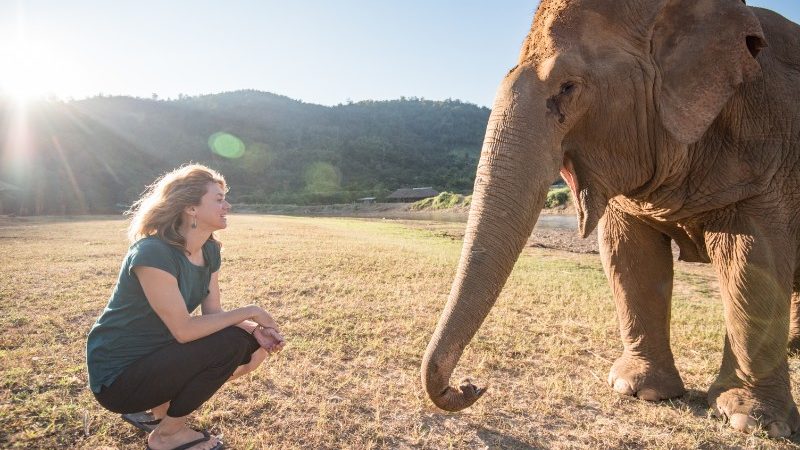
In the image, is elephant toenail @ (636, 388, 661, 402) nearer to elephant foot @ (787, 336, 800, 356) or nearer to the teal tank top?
elephant foot @ (787, 336, 800, 356)

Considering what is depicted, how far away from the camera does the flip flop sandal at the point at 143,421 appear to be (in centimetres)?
319

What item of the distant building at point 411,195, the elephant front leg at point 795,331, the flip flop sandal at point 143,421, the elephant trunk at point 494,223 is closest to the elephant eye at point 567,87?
the elephant trunk at point 494,223

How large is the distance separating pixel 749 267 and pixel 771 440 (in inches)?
44.2

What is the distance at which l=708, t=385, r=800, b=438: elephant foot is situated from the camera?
336cm

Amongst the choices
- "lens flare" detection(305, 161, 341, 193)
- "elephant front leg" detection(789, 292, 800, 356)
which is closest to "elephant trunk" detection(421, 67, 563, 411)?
"elephant front leg" detection(789, 292, 800, 356)

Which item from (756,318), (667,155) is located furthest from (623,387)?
(667,155)

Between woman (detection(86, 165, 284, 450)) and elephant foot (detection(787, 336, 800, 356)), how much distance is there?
5055 mm

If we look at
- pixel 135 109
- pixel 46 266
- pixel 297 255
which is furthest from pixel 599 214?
pixel 135 109

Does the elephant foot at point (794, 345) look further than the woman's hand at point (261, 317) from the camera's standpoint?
Yes

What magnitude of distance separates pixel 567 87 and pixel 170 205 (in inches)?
95.7

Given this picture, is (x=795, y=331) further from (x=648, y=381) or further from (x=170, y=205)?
(x=170, y=205)

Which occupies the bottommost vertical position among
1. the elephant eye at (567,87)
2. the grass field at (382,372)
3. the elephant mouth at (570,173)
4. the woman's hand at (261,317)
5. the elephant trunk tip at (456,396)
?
the grass field at (382,372)

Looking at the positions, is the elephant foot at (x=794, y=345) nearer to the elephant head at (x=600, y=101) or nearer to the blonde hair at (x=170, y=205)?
the elephant head at (x=600, y=101)

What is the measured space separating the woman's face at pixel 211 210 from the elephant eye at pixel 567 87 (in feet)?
6.89
